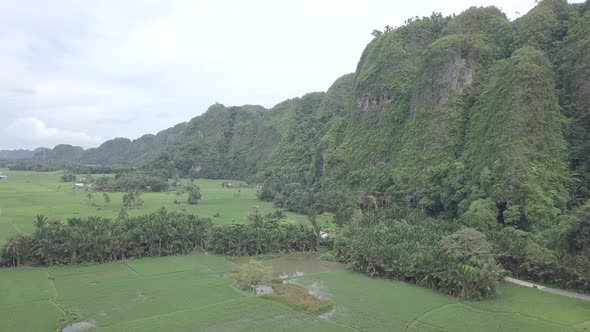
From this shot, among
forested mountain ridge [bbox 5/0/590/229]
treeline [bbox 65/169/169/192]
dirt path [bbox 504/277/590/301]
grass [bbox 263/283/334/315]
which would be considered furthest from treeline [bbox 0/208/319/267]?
treeline [bbox 65/169/169/192]

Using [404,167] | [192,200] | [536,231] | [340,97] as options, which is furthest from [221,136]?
[536,231]

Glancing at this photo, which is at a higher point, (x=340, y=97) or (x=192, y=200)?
(x=340, y=97)

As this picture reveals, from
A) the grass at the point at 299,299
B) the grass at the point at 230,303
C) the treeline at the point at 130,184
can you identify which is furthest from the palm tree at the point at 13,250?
the treeline at the point at 130,184

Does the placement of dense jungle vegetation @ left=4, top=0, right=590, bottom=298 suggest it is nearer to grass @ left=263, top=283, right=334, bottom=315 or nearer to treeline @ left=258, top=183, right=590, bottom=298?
treeline @ left=258, top=183, right=590, bottom=298

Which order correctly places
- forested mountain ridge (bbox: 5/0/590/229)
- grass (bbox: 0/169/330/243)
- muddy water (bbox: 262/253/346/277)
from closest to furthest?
muddy water (bbox: 262/253/346/277) < forested mountain ridge (bbox: 5/0/590/229) < grass (bbox: 0/169/330/243)

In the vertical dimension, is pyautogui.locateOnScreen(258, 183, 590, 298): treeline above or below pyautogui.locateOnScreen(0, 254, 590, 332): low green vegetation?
above

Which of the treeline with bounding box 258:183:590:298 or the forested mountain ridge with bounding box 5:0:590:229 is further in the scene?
the forested mountain ridge with bounding box 5:0:590:229

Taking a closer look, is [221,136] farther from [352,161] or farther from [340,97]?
[352,161]
